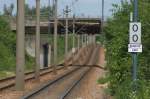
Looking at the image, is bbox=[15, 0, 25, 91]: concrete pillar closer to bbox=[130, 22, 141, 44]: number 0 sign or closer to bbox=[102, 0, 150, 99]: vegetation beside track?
bbox=[102, 0, 150, 99]: vegetation beside track

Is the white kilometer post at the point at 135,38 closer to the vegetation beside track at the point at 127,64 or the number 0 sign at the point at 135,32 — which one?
the number 0 sign at the point at 135,32

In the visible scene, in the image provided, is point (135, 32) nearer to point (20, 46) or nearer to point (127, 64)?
point (127, 64)

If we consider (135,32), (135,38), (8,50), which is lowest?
(8,50)

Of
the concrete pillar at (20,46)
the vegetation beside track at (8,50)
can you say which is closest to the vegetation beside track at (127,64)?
the concrete pillar at (20,46)

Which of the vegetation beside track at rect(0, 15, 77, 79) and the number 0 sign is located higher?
the number 0 sign

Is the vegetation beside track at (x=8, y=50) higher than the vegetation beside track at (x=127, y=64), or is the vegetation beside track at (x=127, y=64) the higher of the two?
the vegetation beside track at (x=127, y=64)

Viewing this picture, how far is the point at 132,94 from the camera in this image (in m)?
18.4

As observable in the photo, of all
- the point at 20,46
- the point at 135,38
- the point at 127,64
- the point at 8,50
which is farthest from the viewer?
the point at 8,50

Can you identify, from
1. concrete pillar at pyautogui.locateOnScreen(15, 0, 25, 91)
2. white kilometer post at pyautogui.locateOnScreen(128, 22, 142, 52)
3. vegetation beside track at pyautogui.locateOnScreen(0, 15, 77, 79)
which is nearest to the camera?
white kilometer post at pyautogui.locateOnScreen(128, 22, 142, 52)

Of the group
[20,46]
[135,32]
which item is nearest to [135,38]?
[135,32]

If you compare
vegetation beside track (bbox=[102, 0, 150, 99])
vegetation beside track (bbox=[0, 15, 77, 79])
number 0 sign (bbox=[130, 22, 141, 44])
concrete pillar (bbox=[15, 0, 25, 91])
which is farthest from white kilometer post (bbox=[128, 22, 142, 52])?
vegetation beside track (bbox=[0, 15, 77, 79])

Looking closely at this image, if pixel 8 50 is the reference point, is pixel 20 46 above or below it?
above

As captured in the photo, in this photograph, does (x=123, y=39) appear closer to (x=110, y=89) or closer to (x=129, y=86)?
(x=110, y=89)

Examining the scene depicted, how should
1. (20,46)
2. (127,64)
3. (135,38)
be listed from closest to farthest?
1. (135,38)
2. (127,64)
3. (20,46)
